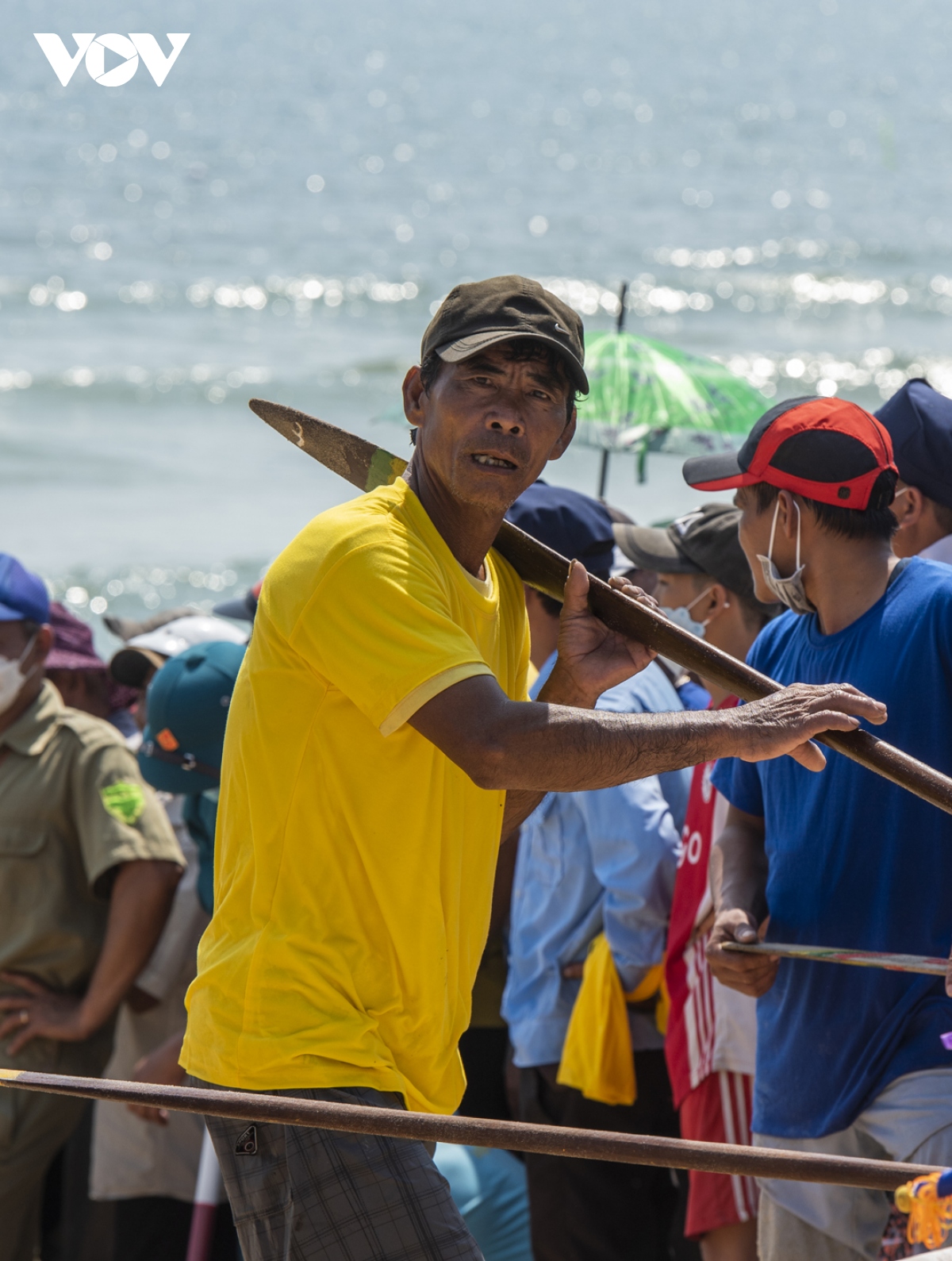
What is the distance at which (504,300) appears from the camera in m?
2.47

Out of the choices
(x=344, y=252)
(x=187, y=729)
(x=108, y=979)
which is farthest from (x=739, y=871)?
(x=344, y=252)

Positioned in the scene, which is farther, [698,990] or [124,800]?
[124,800]

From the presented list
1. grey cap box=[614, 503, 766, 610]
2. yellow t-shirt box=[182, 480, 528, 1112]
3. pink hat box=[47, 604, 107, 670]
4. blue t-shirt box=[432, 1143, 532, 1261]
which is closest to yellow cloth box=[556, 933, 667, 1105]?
blue t-shirt box=[432, 1143, 532, 1261]

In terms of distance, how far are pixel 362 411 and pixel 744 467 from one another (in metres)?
15.4

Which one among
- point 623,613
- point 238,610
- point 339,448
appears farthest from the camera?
point 238,610

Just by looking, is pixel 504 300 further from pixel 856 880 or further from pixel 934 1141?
pixel 934 1141

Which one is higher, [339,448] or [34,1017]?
[339,448]

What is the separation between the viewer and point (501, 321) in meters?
2.46

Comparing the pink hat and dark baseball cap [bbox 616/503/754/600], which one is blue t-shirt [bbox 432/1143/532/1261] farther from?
the pink hat

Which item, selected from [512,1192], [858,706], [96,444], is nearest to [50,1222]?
[512,1192]

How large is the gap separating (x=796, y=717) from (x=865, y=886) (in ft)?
2.35

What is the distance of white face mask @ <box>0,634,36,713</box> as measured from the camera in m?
4.40

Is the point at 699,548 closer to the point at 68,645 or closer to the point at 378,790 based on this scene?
the point at 378,790

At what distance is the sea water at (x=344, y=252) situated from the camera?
49.7 ft
